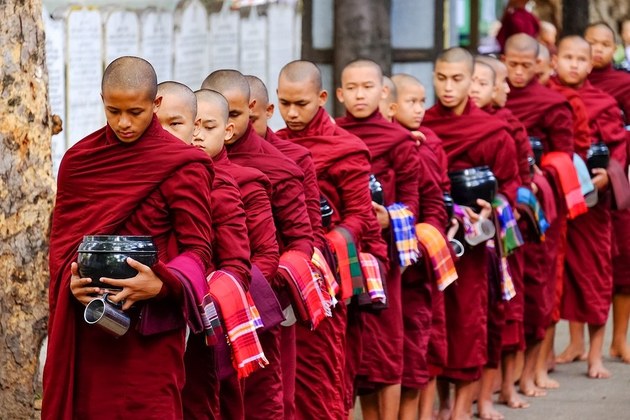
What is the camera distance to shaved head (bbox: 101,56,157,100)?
4.85 m

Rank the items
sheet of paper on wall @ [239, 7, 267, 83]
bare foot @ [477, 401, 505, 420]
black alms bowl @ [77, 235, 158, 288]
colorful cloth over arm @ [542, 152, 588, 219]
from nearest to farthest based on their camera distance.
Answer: black alms bowl @ [77, 235, 158, 288] → bare foot @ [477, 401, 505, 420] → colorful cloth over arm @ [542, 152, 588, 219] → sheet of paper on wall @ [239, 7, 267, 83]

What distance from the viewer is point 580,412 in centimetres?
841

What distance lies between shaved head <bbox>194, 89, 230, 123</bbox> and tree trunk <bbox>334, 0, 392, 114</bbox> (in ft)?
16.7

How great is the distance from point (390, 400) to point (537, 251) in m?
1.94

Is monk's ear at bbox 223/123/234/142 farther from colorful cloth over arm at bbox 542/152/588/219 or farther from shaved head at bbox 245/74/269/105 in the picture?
colorful cloth over arm at bbox 542/152/588/219

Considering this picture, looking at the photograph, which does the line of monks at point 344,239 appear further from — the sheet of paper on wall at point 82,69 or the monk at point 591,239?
the sheet of paper on wall at point 82,69

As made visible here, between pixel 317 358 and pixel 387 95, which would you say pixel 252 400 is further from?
pixel 387 95

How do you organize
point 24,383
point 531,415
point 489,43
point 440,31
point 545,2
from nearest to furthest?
1. point 24,383
2. point 531,415
3. point 440,31
4. point 545,2
5. point 489,43

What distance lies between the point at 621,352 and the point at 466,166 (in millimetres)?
2658

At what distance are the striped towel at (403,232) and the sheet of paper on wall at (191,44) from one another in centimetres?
200

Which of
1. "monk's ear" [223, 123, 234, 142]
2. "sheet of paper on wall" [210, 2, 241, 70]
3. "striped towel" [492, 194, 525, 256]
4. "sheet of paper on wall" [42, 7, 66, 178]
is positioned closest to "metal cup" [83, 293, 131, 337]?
"monk's ear" [223, 123, 234, 142]

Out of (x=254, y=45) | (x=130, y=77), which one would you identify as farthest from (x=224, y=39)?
(x=130, y=77)

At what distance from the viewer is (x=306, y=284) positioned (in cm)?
587

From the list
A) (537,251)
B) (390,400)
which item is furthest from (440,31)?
(390,400)
